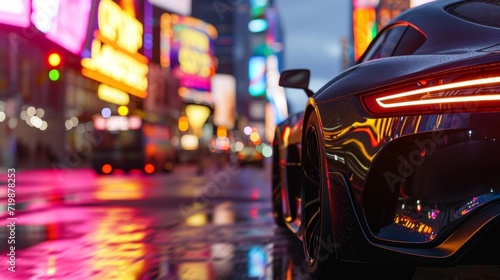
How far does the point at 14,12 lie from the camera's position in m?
20.8

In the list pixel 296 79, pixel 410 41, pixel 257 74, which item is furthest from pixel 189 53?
pixel 410 41

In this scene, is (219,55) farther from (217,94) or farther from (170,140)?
(170,140)

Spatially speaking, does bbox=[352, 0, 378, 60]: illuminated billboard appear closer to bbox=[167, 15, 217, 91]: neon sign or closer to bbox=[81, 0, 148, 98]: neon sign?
bbox=[81, 0, 148, 98]: neon sign

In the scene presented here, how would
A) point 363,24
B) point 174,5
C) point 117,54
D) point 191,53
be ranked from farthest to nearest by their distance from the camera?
point 191,53
point 174,5
point 363,24
point 117,54

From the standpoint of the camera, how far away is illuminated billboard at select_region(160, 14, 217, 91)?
319ft

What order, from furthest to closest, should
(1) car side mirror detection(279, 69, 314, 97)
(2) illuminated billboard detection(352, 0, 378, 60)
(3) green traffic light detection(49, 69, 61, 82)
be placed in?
1. (2) illuminated billboard detection(352, 0, 378, 60)
2. (3) green traffic light detection(49, 69, 61, 82)
3. (1) car side mirror detection(279, 69, 314, 97)

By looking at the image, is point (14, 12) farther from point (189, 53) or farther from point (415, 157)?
point (189, 53)

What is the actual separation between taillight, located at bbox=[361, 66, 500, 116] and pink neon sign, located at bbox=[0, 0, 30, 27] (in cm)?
1963

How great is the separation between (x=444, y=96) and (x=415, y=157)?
282 millimetres

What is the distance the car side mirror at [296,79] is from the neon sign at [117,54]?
27.4m

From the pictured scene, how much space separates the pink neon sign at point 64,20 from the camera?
74.6 ft

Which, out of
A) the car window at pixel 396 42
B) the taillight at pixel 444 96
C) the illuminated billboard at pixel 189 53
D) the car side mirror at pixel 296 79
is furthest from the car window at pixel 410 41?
the illuminated billboard at pixel 189 53

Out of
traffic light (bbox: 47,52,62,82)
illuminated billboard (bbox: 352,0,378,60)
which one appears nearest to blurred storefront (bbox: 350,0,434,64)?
illuminated billboard (bbox: 352,0,378,60)

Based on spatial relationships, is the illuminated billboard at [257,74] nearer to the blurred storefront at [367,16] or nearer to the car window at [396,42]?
the blurred storefront at [367,16]
